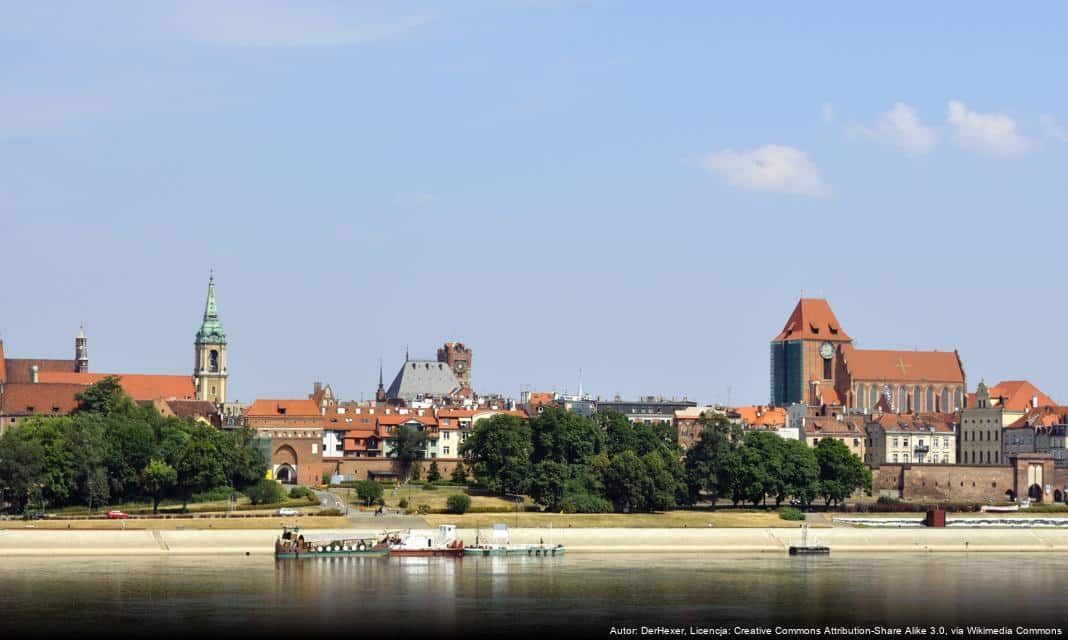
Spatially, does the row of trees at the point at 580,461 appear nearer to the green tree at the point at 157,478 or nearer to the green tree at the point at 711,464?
the green tree at the point at 711,464

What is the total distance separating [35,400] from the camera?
17362 cm

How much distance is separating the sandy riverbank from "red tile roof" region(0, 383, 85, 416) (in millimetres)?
62090

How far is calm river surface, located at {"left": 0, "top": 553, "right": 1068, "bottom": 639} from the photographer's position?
250 ft

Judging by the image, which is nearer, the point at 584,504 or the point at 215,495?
the point at 584,504

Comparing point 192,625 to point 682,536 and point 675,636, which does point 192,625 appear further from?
point 682,536

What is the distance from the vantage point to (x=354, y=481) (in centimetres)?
16088

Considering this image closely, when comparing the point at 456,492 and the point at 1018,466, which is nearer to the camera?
the point at 456,492

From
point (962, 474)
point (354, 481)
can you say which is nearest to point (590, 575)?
point (354, 481)

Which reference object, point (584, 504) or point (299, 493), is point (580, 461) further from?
point (299, 493)

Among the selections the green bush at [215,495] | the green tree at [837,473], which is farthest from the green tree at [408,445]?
the green tree at [837,473]

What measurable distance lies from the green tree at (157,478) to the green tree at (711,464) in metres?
36.8

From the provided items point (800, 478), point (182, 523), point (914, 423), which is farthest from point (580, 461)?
point (914, 423)

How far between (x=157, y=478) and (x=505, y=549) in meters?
26.8

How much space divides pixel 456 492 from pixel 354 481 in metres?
18.6
